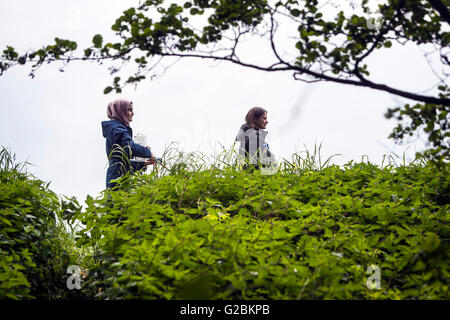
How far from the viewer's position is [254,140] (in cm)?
738

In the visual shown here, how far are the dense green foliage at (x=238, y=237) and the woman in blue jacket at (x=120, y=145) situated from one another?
84cm

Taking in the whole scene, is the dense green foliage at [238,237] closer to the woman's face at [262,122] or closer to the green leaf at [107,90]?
the green leaf at [107,90]

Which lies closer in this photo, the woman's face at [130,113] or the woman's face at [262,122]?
the woman's face at [130,113]

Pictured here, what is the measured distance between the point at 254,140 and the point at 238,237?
3856mm

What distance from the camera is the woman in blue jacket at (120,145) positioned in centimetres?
665

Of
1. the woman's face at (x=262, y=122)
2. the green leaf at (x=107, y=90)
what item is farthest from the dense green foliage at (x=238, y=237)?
the woman's face at (x=262, y=122)

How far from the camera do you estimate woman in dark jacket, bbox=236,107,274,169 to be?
684 centimetres

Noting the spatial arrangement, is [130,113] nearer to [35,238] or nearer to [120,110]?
[120,110]

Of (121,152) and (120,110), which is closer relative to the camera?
(121,152)

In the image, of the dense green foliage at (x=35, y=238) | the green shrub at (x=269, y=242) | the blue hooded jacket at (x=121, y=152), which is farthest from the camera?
the blue hooded jacket at (x=121, y=152)

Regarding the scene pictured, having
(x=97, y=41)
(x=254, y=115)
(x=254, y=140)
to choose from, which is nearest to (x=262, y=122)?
(x=254, y=115)

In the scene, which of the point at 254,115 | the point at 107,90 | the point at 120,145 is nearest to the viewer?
the point at 107,90

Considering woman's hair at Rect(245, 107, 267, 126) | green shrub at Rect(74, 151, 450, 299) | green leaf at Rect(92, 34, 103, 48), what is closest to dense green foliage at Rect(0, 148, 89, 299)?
green shrub at Rect(74, 151, 450, 299)

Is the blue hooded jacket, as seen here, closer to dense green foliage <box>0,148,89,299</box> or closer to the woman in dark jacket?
dense green foliage <box>0,148,89,299</box>
